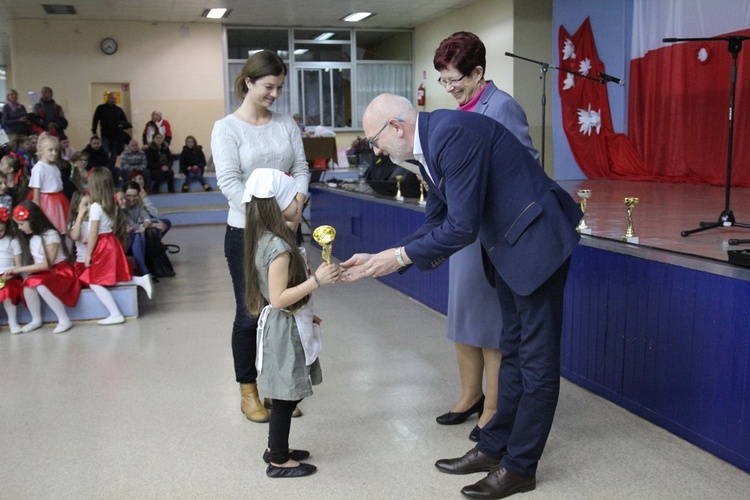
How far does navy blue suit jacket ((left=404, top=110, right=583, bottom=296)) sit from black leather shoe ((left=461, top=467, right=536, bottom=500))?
23.5 inches

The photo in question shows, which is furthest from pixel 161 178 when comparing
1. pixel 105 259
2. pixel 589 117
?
pixel 105 259

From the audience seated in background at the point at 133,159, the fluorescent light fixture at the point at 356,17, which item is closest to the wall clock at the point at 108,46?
the audience seated in background at the point at 133,159

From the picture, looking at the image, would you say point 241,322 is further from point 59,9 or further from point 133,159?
point 59,9

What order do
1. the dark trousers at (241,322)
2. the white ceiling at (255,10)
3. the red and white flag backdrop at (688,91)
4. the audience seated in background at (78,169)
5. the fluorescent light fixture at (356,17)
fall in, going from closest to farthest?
1. the dark trousers at (241,322)
2. the audience seated in background at (78,169)
3. the red and white flag backdrop at (688,91)
4. the white ceiling at (255,10)
5. the fluorescent light fixture at (356,17)

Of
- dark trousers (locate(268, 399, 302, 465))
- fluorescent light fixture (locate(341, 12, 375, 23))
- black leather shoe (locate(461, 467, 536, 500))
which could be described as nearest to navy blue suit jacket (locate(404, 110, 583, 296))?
black leather shoe (locate(461, 467, 536, 500))

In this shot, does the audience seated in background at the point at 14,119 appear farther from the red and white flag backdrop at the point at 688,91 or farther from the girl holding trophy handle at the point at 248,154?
the girl holding trophy handle at the point at 248,154

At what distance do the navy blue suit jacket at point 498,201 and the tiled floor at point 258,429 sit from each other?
78 centimetres

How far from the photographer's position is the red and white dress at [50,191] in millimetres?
6270

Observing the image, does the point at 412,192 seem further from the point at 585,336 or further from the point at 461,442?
the point at 461,442

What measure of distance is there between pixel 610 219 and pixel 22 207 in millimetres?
3921

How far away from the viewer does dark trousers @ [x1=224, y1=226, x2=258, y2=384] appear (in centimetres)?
298

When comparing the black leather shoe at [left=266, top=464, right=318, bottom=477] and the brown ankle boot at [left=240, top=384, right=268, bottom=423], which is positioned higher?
the brown ankle boot at [left=240, top=384, right=268, bottom=423]

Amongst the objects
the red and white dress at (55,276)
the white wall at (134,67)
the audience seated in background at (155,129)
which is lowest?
the red and white dress at (55,276)

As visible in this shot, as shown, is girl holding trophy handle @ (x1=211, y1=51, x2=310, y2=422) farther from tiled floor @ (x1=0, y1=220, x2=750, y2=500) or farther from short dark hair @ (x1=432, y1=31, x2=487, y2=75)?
short dark hair @ (x1=432, y1=31, x2=487, y2=75)
